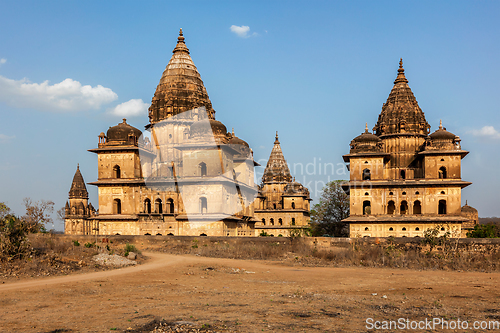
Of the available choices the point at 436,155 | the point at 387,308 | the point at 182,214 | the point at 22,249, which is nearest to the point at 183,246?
the point at 182,214

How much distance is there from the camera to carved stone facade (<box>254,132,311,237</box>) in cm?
5816

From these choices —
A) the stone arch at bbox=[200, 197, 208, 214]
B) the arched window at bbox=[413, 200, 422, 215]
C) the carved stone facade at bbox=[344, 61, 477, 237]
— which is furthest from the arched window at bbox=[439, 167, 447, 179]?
the stone arch at bbox=[200, 197, 208, 214]

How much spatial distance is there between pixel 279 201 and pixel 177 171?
24.6 m

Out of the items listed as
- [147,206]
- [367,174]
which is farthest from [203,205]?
[367,174]

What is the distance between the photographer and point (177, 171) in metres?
38.6

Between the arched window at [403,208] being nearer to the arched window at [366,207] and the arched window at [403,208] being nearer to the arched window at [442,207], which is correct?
the arched window at [366,207]

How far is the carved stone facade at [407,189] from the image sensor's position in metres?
35.9

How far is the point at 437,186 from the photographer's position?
119ft

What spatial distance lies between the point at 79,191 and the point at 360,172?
35.4 metres

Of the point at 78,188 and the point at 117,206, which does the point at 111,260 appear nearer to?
the point at 117,206

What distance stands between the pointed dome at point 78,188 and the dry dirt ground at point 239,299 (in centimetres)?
4110

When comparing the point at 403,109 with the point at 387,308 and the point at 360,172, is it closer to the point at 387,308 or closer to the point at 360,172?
the point at 360,172

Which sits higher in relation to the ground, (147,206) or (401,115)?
(401,115)

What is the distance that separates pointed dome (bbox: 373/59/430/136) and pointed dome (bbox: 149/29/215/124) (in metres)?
16.1
